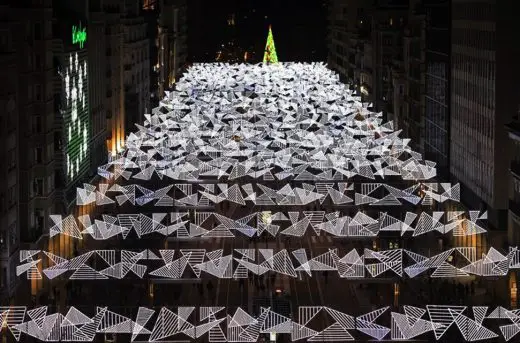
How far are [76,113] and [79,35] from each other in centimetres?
492

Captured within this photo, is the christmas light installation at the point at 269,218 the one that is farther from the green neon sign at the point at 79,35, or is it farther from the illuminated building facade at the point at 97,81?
the green neon sign at the point at 79,35

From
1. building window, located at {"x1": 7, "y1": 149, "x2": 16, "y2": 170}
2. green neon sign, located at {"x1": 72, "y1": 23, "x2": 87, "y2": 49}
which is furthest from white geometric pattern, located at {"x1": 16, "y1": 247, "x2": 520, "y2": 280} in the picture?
green neon sign, located at {"x1": 72, "y1": 23, "x2": 87, "y2": 49}

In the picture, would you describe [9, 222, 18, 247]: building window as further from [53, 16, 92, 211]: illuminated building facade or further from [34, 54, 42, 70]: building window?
[53, 16, 92, 211]: illuminated building facade

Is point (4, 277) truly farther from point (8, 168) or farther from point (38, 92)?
point (38, 92)

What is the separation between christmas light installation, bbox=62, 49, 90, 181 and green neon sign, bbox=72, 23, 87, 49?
58 millimetres

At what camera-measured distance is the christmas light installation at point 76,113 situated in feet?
234

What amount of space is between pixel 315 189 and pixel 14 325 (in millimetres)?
34573

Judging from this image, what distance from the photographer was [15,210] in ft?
187

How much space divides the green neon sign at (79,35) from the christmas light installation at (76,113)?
58 mm

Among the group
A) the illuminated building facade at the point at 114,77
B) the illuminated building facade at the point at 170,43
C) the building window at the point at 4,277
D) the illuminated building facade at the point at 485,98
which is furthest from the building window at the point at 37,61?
the illuminated building facade at the point at 170,43

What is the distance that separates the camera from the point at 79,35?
3066 inches

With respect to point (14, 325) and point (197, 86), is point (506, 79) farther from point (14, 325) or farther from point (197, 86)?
point (197, 86)

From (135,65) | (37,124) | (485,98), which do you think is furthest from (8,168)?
(135,65)

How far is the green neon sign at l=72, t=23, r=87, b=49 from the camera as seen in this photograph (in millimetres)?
75544
